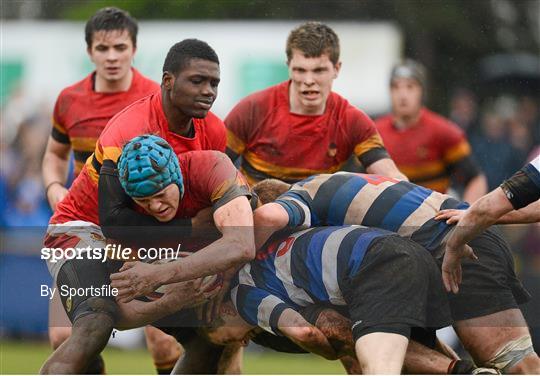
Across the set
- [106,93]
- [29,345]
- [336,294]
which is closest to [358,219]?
[336,294]

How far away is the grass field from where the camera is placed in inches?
384

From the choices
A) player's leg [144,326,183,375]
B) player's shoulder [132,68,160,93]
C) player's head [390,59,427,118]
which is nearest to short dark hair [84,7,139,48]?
player's shoulder [132,68,160,93]

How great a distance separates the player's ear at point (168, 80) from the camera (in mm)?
6154

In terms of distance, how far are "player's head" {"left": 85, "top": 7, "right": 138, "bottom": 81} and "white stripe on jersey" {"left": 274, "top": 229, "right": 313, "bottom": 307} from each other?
216 centimetres

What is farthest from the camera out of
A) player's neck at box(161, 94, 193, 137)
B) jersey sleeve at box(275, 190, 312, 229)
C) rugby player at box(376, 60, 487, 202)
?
rugby player at box(376, 60, 487, 202)

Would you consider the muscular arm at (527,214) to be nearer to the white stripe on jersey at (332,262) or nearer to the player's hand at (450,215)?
the player's hand at (450,215)

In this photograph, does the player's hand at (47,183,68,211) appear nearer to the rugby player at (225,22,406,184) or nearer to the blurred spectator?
the rugby player at (225,22,406,184)

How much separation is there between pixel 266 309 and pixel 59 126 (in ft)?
8.19

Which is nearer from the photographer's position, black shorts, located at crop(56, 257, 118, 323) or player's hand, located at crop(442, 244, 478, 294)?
player's hand, located at crop(442, 244, 478, 294)

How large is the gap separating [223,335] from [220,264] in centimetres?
68

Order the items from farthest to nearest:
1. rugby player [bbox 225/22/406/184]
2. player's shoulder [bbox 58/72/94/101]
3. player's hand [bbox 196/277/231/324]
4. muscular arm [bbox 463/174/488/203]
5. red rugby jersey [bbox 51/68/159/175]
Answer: muscular arm [bbox 463/174/488/203] → player's shoulder [bbox 58/72/94/101] → red rugby jersey [bbox 51/68/159/175] → rugby player [bbox 225/22/406/184] → player's hand [bbox 196/277/231/324]

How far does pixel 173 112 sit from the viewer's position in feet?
20.1

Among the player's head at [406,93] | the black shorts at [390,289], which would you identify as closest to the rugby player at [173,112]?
the black shorts at [390,289]

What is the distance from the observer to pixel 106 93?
760cm
